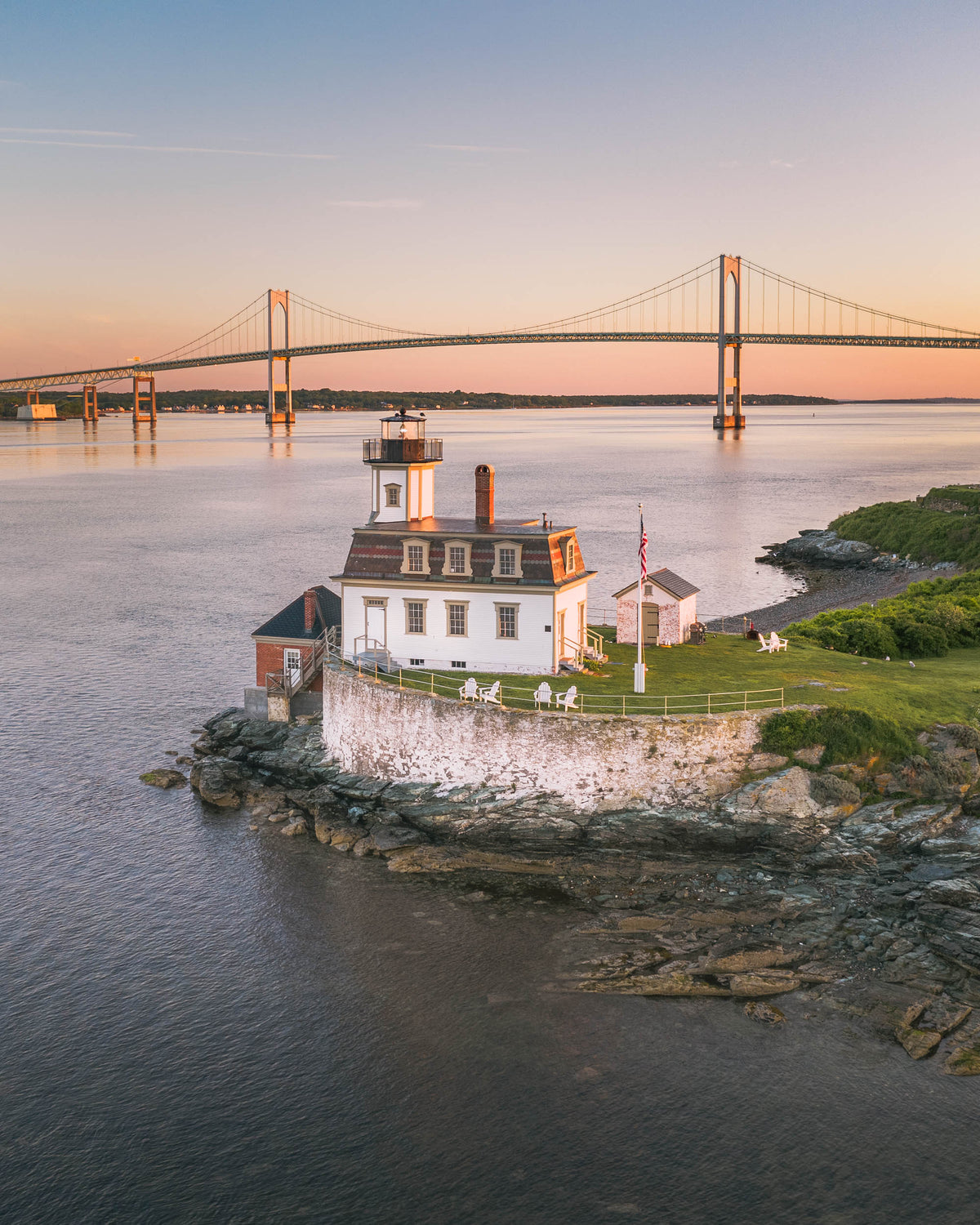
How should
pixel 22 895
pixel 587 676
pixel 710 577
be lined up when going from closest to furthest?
1. pixel 22 895
2. pixel 587 676
3. pixel 710 577

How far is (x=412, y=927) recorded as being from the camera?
23.8 meters

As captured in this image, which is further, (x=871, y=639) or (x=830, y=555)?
(x=830, y=555)

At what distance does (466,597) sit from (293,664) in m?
6.41

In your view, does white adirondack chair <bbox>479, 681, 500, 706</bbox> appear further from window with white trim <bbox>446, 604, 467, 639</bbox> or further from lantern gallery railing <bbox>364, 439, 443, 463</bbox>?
lantern gallery railing <bbox>364, 439, 443, 463</bbox>

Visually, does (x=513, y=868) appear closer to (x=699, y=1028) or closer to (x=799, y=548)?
(x=699, y=1028)

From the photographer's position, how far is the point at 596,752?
27875 mm

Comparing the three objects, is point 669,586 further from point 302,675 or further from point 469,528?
point 302,675

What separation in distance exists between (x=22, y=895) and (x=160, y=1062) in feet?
25.1

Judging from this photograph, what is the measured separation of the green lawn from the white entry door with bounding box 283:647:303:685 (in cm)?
475

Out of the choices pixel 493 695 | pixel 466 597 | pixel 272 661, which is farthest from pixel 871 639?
pixel 272 661

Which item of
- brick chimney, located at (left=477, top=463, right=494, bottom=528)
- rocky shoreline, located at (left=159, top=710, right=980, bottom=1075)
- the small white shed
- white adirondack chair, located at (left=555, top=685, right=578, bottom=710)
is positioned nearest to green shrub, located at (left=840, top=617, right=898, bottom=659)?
the small white shed

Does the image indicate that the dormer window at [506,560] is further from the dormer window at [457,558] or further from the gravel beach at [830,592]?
the gravel beach at [830,592]

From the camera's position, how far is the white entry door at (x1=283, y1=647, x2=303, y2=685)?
115 feet

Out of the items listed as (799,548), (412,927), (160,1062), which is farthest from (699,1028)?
(799,548)
